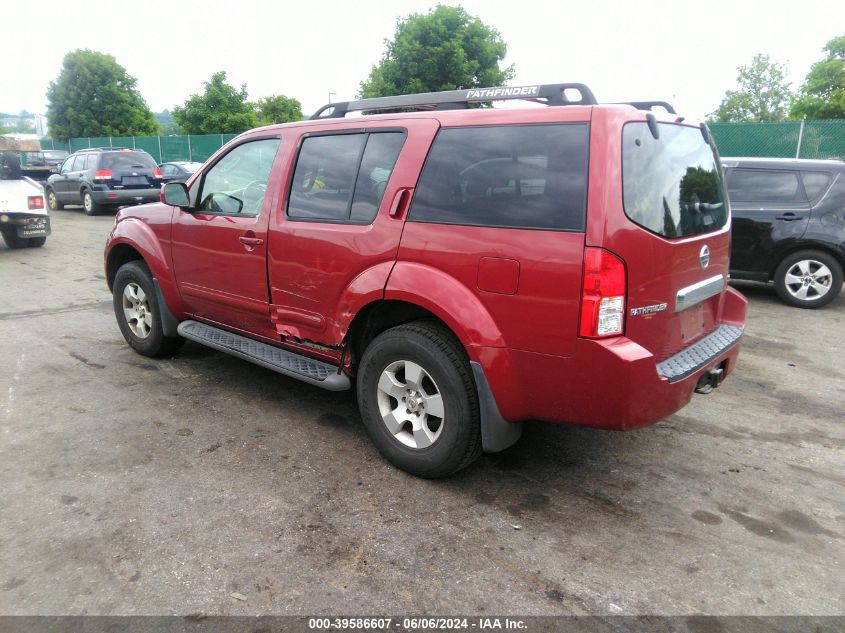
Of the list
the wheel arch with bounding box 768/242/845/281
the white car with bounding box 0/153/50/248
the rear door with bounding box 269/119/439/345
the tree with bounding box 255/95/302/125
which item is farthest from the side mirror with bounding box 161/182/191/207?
the tree with bounding box 255/95/302/125

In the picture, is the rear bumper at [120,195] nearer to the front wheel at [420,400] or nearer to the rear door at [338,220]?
the rear door at [338,220]

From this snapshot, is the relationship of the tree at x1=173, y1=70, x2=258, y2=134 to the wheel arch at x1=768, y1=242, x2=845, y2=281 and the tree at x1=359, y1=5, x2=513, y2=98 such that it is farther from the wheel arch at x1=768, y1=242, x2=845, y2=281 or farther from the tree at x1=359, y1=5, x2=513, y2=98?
the wheel arch at x1=768, y1=242, x2=845, y2=281

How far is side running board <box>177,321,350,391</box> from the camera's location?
3.80 m

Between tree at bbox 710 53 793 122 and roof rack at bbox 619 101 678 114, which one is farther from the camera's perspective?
tree at bbox 710 53 793 122

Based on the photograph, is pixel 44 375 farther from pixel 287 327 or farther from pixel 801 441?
pixel 801 441

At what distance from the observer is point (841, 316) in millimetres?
7242

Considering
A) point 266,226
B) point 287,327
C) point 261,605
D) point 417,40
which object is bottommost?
point 261,605

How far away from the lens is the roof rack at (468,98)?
3.35m

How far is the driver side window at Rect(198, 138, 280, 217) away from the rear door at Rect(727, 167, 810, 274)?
6.00 m

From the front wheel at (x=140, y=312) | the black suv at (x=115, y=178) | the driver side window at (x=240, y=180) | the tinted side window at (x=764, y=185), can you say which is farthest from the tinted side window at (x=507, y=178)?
the black suv at (x=115, y=178)

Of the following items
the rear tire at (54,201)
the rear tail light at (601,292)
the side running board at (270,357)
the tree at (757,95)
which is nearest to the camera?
the rear tail light at (601,292)

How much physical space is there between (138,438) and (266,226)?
1.53 m

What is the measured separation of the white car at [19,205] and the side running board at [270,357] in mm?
7999

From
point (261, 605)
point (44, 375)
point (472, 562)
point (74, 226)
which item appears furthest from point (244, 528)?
point (74, 226)
